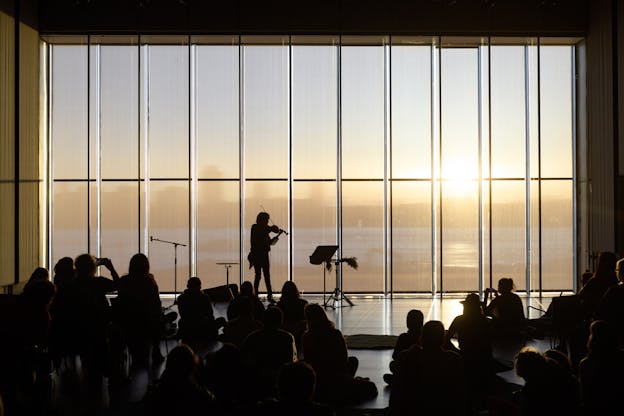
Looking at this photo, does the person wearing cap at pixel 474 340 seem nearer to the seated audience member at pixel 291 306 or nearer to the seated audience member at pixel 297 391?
the seated audience member at pixel 291 306

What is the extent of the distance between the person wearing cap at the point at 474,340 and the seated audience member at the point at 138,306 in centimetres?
288

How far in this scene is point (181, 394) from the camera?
148 inches

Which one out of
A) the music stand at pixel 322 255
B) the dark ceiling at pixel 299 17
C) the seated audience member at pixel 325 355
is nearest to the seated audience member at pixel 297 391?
the seated audience member at pixel 325 355

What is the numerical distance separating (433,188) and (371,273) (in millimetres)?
1991

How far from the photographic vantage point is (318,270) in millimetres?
13703

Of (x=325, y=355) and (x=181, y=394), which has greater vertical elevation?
(x=181, y=394)

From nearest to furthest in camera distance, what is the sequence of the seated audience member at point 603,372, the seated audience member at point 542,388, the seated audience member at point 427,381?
1. the seated audience member at point 542,388
2. the seated audience member at point 603,372
3. the seated audience member at point 427,381

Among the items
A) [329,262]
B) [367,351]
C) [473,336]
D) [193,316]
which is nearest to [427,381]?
[473,336]

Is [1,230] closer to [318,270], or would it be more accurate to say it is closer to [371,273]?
[318,270]

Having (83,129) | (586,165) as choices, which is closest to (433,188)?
(586,165)

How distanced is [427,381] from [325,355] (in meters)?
1.39

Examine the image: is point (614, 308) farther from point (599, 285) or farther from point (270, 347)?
point (270, 347)

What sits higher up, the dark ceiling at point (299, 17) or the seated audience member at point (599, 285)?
the dark ceiling at point (299, 17)

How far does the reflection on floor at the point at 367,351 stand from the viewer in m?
6.03
